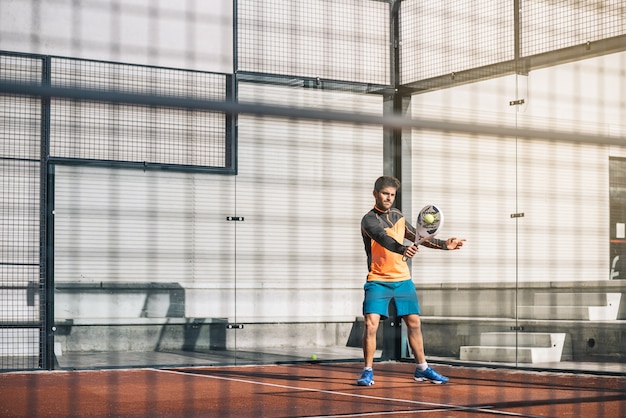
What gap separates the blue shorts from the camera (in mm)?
5863

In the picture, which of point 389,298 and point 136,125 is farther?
point 136,125

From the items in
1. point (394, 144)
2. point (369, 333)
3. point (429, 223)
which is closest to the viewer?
point (429, 223)

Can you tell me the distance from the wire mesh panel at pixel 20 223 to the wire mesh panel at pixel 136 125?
0.19 metres

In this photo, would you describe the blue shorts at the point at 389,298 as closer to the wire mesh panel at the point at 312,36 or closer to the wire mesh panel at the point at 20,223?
the wire mesh panel at the point at 312,36

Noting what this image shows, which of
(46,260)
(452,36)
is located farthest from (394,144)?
(46,260)

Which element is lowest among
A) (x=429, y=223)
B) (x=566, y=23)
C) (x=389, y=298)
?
(x=389, y=298)

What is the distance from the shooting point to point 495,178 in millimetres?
7551

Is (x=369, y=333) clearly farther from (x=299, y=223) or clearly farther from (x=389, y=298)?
(x=299, y=223)

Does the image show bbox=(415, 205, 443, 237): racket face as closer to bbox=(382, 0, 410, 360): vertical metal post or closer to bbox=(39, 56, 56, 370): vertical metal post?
bbox=(382, 0, 410, 360): vertical metal post

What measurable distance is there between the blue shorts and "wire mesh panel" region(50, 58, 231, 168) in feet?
7.23

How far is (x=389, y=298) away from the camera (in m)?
5.89

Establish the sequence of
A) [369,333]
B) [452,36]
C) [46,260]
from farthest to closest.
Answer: [452,36], [46,260], [369,333]

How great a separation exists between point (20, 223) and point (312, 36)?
2611 mm

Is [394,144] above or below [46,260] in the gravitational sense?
above
